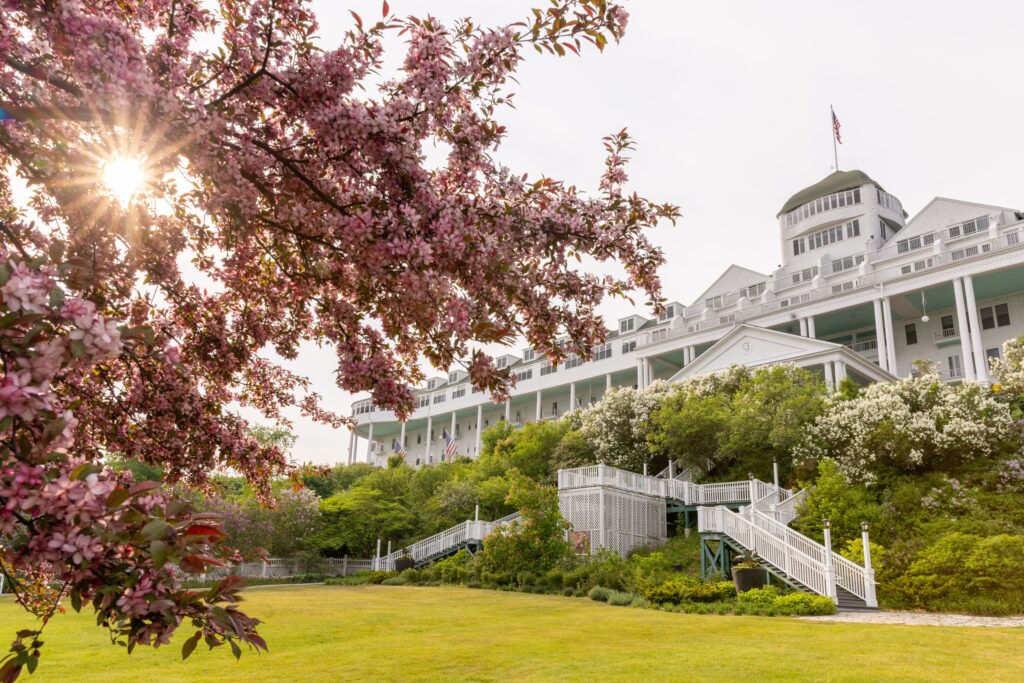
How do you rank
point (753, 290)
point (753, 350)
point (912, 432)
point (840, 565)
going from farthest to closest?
point (753, 290) < point (753, 350) < point (912, 432) < point (840, 565)

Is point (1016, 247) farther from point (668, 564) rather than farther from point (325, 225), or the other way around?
point (325, 225)

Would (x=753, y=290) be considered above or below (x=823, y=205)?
below

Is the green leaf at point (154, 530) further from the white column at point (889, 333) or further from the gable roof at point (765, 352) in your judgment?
the white column at point (889, 333)

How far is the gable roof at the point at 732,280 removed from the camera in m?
47.2

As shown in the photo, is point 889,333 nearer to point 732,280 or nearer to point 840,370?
point 840,370

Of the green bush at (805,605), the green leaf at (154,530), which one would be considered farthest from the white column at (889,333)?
the green leaf at (154,530)

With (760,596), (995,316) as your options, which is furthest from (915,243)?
(760,596)

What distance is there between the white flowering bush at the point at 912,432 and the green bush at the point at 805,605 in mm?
8902

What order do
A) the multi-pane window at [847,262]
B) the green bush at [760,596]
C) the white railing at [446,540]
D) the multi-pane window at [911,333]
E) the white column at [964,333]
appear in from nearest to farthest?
the green bush at [760,596]
the white railing at [446,540]
the white column at [964,333]
the multi-pane window at [911,333]
the multi-pane window at [847,262]

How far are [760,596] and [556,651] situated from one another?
26.9ft

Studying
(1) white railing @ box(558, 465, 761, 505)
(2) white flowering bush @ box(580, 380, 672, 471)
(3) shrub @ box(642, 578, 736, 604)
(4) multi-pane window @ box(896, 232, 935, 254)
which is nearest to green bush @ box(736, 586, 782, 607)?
(3) shrub @ box(642, 578, 736, 604)

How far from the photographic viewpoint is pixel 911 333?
1638 inches

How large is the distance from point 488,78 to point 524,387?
55.1 meters

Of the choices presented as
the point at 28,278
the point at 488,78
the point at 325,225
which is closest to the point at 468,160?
the point at 488,78
